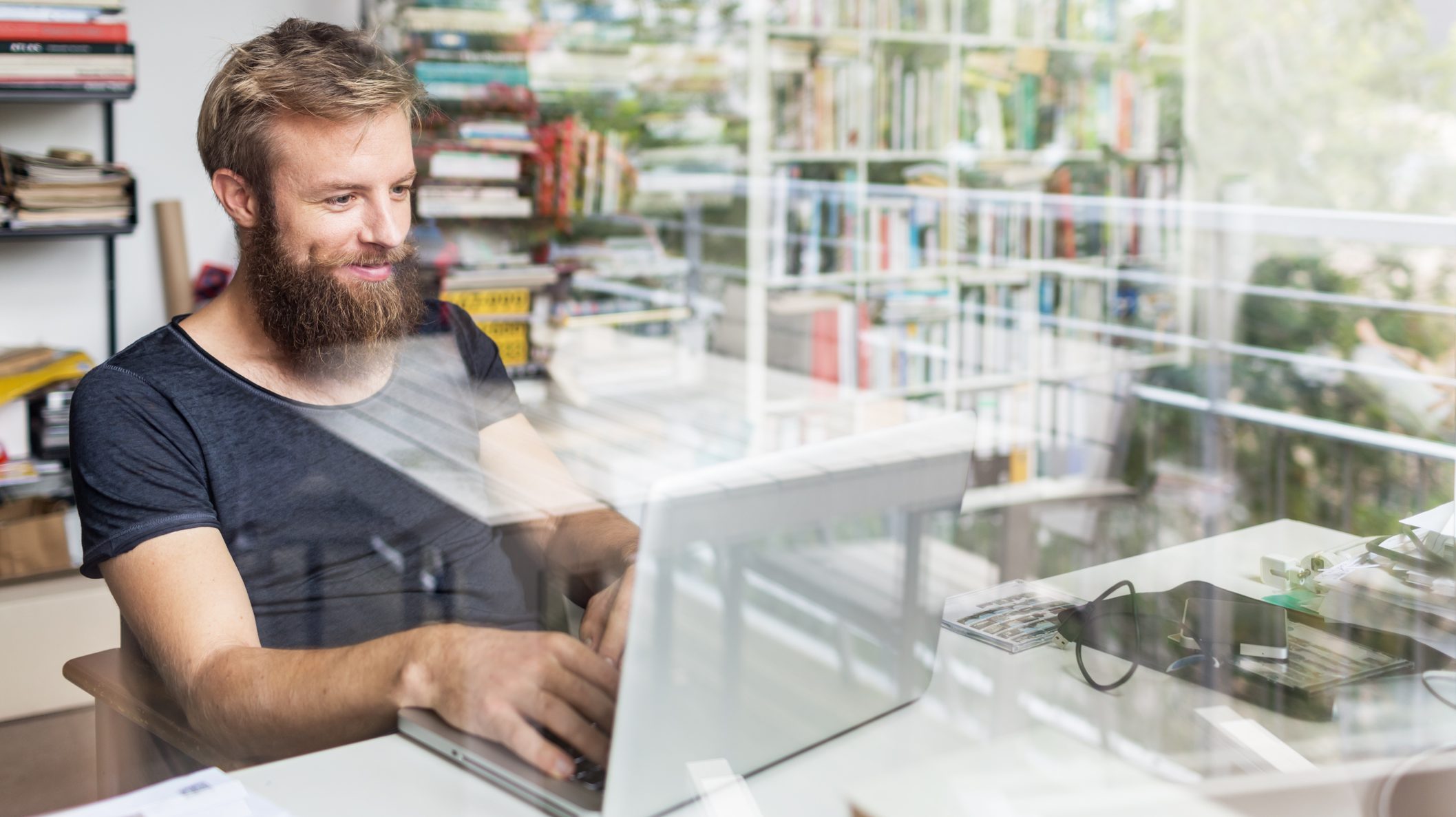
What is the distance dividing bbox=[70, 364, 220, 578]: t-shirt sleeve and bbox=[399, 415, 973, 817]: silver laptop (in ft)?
1.23

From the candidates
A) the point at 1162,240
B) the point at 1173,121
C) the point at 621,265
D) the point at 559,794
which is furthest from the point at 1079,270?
the point at 559,794

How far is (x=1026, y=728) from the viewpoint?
0.81 metres

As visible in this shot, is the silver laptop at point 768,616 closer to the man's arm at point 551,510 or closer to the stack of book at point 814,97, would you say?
the man's arm at point 551,510

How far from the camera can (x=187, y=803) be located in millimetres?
655

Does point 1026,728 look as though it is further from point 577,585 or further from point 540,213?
point 540,213

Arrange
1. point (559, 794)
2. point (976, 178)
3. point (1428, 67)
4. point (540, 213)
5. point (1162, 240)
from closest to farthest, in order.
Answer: point (559, 794) < point (540, 213) < point (976, 178) < point (1162, 240) < point (1428, 67)

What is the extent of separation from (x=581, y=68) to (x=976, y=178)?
121 centimetres

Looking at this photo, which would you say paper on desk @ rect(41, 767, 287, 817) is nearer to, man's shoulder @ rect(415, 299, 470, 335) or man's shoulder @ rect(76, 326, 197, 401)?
man's shoulder @ rect(76, 326, 197, 401)

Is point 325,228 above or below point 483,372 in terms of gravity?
above

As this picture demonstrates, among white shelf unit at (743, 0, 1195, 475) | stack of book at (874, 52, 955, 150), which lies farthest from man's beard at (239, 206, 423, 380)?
stack of book at (874, 52, 955, 150)

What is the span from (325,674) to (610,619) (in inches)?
11.0

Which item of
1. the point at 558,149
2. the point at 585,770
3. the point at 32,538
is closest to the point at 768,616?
the point at 585,770

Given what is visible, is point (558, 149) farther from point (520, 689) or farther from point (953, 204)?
point (520, 689)

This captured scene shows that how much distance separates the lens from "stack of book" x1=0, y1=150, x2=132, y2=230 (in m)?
1.94
